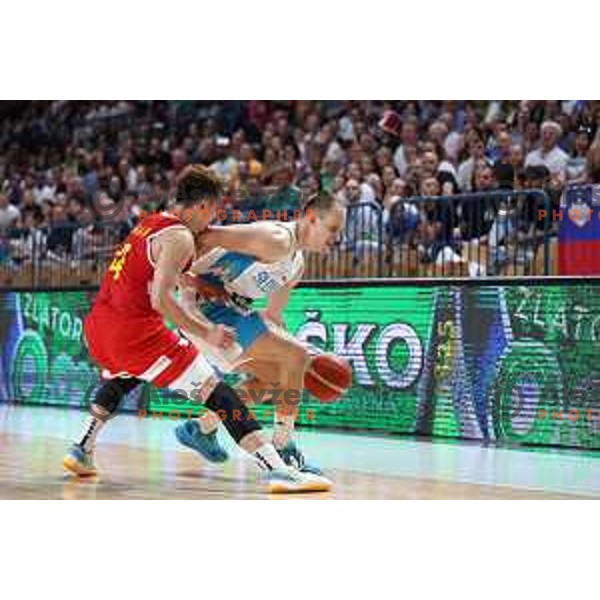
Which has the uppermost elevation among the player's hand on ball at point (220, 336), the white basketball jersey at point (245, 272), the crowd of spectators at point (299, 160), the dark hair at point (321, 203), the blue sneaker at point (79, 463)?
the crowd of spectators at point (299, 160)

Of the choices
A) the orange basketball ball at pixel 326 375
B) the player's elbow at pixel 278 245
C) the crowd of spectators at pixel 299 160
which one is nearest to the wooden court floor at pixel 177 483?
the orange basketball ball at pixel 326 375

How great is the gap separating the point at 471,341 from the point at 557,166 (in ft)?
8.39

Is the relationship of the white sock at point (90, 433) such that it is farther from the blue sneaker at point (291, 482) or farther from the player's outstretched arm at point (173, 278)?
the blue sneaker at point (291, 482)

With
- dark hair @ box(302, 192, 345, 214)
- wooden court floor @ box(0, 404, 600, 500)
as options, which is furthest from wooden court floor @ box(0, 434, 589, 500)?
dark hair @ box(302, 192, 345, 214)

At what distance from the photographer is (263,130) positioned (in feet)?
57.1

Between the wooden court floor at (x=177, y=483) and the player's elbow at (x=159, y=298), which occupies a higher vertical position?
the player's elbow at (x=159, y=298)

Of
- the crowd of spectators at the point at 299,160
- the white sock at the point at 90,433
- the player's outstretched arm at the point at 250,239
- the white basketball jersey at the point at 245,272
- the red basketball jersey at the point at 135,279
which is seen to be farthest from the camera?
the crowd of spectators at the point at 299,160

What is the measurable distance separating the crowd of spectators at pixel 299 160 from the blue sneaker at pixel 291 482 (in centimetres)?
471

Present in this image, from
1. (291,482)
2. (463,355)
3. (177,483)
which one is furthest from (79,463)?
(463,355)

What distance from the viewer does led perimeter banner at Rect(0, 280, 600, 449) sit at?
406 inches

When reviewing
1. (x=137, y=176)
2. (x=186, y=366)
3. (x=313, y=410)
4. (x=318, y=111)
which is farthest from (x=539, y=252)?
(x=137, y=176)

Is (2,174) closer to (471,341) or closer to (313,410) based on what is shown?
(313,410)

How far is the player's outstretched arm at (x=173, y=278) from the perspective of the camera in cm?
688

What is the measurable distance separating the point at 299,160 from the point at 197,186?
8873mm
